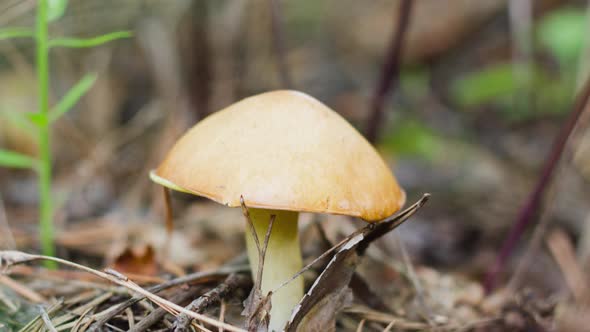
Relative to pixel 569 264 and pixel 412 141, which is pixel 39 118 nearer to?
pixel 569 264

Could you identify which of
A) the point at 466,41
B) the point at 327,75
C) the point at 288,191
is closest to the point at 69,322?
the point at 288,191

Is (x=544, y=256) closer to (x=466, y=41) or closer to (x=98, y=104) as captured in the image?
(x=98, y=104)

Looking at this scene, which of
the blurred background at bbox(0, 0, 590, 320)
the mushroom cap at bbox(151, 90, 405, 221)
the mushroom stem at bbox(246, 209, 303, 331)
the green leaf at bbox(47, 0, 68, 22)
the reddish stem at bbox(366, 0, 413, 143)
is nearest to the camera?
the mushroom cap at bbox(151, 90, 405, 221)

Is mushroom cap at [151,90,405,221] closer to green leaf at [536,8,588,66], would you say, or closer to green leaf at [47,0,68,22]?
green leaf at [47,0,68,22]

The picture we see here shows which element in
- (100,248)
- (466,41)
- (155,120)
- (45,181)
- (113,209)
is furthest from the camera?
(466,41)

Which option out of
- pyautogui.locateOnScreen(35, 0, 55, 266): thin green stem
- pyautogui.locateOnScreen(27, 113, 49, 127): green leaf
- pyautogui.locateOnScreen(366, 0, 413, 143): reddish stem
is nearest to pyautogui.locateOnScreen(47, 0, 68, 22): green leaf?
pyautogui.locateOnScreen(35, 0, 55, 266): thin green stem

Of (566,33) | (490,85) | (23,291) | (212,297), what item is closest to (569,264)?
(212,297)

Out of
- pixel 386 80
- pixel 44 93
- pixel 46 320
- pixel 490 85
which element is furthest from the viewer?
pixel 490 85
